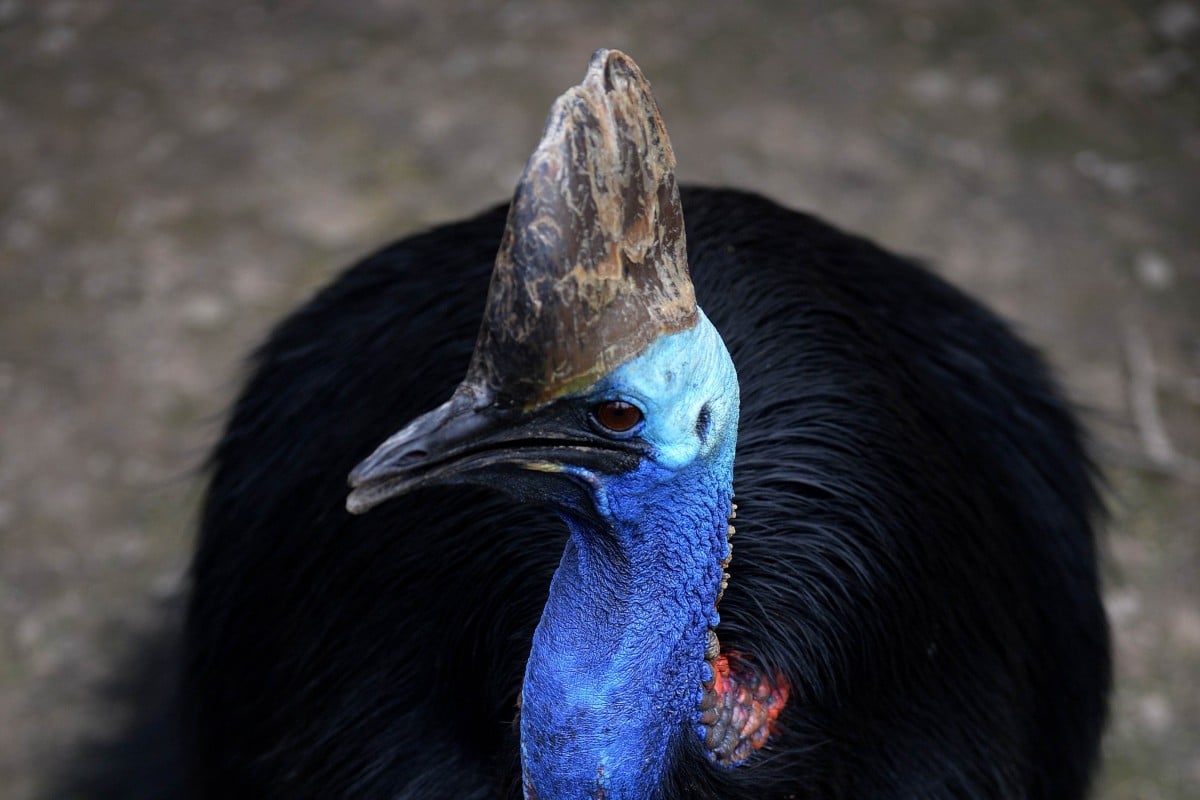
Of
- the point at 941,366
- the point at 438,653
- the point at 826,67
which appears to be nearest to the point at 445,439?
the point at 438,653

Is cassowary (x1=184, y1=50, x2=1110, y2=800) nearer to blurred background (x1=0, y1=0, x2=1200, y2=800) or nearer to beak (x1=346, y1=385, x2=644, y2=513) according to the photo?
beak (x1=346, y1=385, x2=644, y2=513)

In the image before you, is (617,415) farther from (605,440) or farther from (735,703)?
(735,703)

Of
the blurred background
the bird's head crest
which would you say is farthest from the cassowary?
the blurred background

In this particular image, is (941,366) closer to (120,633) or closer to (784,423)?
(784,423)

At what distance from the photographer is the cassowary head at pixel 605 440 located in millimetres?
1287

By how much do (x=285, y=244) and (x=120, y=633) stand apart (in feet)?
3.82

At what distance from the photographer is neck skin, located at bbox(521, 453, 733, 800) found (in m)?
1.45

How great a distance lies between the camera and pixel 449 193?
12.5 feet

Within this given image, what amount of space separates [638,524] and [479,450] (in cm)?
19

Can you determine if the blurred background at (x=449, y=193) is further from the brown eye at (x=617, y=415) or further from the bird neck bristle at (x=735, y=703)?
the brown eye at (x=617, y=415)

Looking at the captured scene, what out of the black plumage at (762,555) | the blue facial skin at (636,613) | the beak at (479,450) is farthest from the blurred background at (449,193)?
the beak at (479,450)

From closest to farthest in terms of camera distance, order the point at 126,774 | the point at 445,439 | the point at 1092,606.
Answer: the point at 445,439 < the point at 1092,606 < the point at 126,774

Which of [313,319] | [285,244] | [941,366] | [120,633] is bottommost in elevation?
[120,633]

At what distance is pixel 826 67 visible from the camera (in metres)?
4.15
